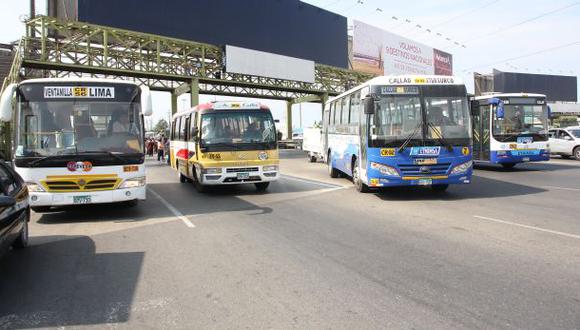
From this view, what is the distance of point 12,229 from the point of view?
5785 mm

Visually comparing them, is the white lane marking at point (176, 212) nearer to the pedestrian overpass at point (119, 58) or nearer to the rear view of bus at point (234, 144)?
the rear view of bus at point (234, 144)

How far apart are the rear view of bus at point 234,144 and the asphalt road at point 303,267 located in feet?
7.98

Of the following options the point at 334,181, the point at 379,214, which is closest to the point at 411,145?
the point at 379,214

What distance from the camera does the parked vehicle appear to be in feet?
17.5

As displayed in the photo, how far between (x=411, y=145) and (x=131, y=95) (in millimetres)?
6371

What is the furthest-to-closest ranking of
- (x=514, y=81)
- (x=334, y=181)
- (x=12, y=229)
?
(x=514, y=81) < (x=334, y=181) < (x=12, y=229)

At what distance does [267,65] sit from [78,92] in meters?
26.3

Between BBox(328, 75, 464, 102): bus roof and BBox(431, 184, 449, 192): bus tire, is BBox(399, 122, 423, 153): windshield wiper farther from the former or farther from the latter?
BBox(431, 184, 449, 192): bus tire

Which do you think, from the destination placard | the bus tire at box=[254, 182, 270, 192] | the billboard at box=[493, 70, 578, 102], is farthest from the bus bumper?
the billboard at box=[493, 70, 578, 102]

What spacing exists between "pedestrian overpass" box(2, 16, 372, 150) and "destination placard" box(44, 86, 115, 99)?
632 inches

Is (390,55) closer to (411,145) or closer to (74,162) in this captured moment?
(411,145)

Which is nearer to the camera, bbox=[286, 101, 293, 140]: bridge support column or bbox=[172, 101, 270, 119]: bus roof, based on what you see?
bbox=[172, 101, 270, 119]: bus roof

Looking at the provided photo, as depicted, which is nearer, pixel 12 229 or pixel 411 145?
pixel 12 229

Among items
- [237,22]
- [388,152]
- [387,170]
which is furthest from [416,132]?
[237,22]
